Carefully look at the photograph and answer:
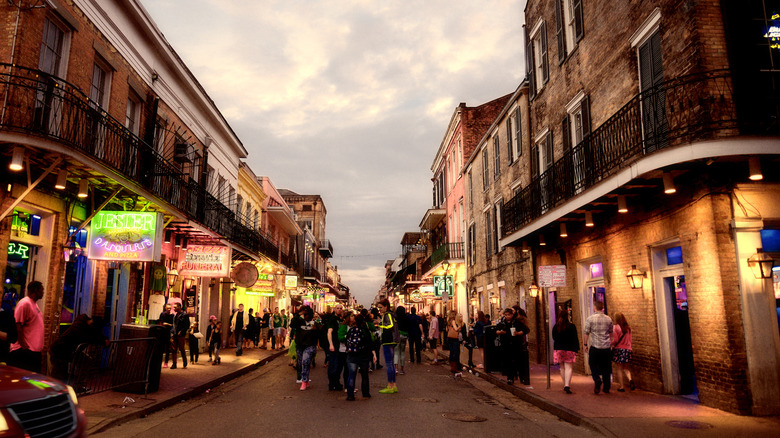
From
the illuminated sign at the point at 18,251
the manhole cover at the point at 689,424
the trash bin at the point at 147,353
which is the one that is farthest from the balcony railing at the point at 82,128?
the manhole cover at the point at 689,424

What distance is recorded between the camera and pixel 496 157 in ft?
75.2

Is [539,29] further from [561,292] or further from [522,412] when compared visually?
[522,412]

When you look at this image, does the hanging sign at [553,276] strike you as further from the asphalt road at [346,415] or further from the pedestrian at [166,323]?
the pedestrian at [166,323]

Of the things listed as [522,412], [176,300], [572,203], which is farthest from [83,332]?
[572,203]

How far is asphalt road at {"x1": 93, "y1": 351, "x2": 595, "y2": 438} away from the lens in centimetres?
723

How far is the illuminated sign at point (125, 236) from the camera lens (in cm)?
1098

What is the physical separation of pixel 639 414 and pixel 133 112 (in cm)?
1378

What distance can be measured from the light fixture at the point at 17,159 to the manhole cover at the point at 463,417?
7.61m

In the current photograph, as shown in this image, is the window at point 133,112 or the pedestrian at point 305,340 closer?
the pedestrian at point 305,340

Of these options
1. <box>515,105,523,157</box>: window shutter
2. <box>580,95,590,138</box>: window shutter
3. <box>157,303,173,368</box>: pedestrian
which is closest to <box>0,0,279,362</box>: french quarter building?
<box>157,303,173,368</box>: pedestrian

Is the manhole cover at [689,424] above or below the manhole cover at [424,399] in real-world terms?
above

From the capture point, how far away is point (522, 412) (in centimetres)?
913

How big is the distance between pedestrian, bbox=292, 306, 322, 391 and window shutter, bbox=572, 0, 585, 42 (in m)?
9.60

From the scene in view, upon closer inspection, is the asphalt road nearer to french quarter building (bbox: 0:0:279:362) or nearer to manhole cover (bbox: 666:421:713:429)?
manhole cover (bbox: 666:421:713:429)
